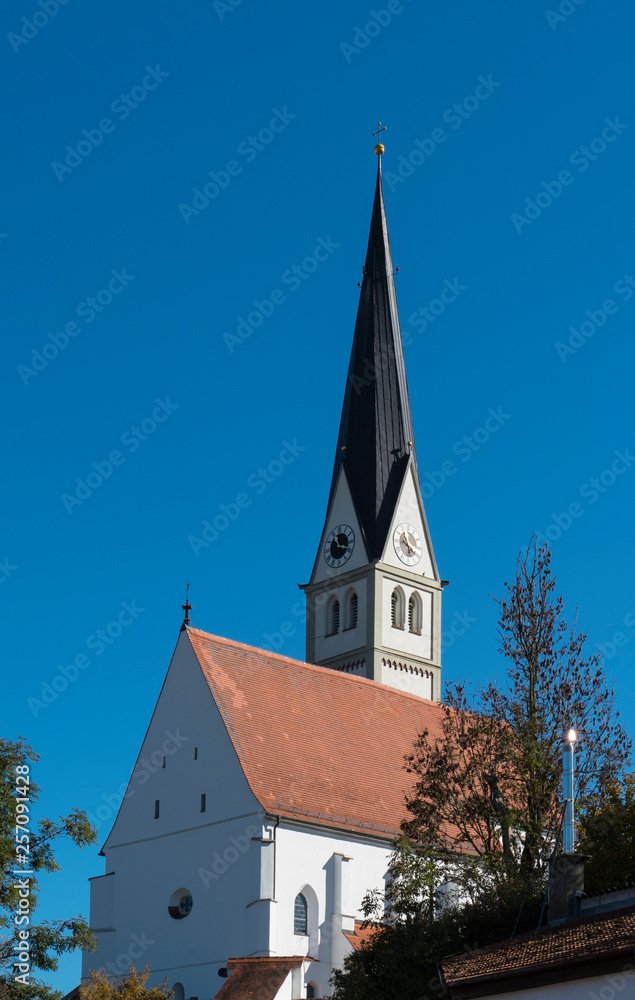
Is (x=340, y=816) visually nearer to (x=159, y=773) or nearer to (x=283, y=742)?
(x=283, y=742)

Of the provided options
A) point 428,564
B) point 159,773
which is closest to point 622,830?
point 159,773

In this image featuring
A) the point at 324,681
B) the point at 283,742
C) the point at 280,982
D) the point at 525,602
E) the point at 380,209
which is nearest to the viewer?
the point at 525,602

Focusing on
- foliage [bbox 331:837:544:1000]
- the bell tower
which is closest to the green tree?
foliage [bbox 331:837:544:1000]

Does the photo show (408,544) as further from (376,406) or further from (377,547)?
(376,406)

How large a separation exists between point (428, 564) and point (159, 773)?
29491 millimetres

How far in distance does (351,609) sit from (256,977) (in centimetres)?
3279

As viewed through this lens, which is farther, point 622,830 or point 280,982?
point 280,982

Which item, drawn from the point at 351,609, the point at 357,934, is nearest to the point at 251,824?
the point at 357,934

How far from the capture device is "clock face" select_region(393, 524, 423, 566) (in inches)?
2653

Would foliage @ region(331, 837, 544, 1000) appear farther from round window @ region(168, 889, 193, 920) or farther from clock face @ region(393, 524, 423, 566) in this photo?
clock face @ region(393, 524, 423, 566)

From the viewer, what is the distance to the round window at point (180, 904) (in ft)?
127

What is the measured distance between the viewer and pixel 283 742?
135 feet

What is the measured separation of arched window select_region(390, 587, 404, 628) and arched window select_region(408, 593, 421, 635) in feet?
1.74

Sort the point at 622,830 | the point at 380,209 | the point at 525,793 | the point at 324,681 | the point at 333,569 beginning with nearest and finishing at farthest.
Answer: the point at 622,830, the point at 525,793, the point at 324,681, the point at 333,569, the point at 380,209
